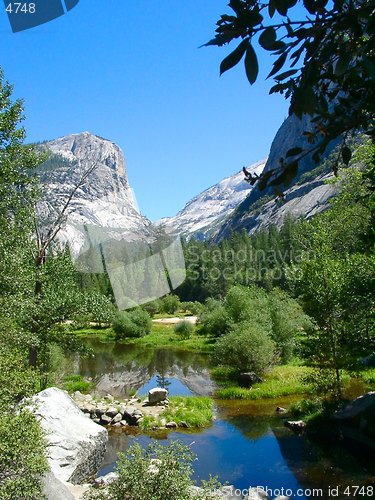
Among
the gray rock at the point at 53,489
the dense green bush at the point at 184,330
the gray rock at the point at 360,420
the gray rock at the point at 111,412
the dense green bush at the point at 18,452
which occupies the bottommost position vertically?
the dense green bush at the point at 184,330

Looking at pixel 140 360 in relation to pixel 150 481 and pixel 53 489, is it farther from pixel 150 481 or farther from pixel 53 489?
pixel 150 481

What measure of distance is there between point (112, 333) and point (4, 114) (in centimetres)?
4206

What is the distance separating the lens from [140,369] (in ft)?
98.4

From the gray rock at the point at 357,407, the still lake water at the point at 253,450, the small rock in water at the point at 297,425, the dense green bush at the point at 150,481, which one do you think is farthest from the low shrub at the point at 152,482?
the small rock in water at the point at 297,425

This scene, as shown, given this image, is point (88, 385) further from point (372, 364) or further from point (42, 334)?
point (372, 364)

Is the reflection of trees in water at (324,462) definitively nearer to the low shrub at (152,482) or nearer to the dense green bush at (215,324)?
the low shrub at (152,482)

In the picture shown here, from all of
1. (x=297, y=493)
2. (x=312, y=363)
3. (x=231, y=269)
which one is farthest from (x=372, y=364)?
(x=231, y=269)

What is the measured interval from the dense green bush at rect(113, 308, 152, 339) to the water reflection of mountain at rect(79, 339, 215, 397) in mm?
6761

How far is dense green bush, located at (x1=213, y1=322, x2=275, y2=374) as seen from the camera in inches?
904

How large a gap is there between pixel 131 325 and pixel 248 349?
84.8ft

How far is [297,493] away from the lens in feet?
35.4

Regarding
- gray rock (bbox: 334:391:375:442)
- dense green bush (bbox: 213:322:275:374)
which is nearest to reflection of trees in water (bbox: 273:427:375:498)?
gray rock (bbox: 334:391:375:442)

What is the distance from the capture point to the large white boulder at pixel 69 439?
11398mm

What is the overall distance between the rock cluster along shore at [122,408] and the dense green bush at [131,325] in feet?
83.5
